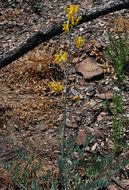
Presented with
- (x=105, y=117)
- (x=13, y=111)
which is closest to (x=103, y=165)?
(x=105, y=117)

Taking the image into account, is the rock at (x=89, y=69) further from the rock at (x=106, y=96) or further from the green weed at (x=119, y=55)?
the rock at (x=106, y=96)

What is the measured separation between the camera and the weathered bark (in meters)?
4.88

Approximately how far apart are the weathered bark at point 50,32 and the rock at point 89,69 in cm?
57

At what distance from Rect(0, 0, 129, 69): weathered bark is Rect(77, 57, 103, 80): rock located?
1.88 ft

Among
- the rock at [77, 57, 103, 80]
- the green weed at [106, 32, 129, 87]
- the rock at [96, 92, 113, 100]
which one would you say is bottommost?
the rock at [96, 92, 113, 100]

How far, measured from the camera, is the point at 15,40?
5230 millimetres

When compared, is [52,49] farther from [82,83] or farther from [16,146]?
[16,146]

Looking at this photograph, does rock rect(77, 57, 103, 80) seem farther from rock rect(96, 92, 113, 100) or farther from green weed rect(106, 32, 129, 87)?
rock rect(96, 92, 113, 100)

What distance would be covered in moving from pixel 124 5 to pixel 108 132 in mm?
1971

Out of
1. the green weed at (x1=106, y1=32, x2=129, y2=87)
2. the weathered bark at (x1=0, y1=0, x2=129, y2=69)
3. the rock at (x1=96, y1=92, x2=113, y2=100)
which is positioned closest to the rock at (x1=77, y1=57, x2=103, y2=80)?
the green weed at (x1=106, y1=32, x2=129, y2=87)

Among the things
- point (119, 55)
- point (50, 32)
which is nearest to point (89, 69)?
point (119, 55)

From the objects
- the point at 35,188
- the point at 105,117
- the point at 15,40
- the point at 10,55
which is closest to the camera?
the point at 35,188

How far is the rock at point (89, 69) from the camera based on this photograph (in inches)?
180

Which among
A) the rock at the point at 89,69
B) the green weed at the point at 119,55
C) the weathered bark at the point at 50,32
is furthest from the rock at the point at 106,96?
the weathered bark at the point at 50,32
